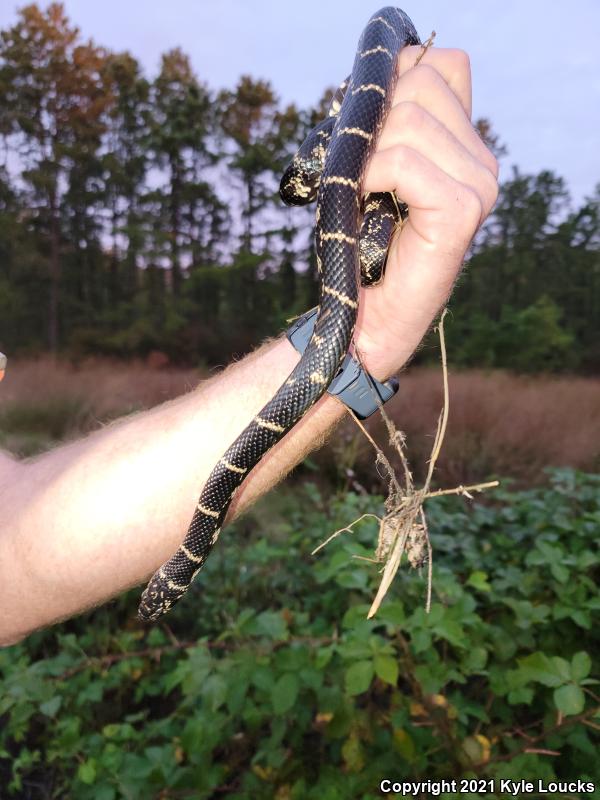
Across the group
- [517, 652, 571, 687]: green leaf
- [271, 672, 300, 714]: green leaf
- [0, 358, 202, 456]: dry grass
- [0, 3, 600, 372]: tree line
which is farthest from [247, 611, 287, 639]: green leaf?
[0, 3, 600, 372]: tree line

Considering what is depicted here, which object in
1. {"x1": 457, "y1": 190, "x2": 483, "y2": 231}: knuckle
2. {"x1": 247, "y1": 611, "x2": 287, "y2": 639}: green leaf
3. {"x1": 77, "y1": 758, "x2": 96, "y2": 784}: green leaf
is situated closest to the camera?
{"x1": 457, "y1": 190, "x2": 483, "y2": 231}: knuckle

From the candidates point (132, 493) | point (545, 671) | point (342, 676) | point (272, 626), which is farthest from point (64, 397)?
point (545, 671)

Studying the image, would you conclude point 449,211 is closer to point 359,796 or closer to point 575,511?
point 359,796

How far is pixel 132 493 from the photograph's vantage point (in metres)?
1.95

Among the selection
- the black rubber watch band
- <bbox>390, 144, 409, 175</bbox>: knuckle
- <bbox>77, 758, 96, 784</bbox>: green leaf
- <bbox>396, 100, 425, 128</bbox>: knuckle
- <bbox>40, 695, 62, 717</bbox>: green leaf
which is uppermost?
<bbox>396, 100, 425, 128</bbox>: knuckle

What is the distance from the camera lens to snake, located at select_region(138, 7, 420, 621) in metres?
1.77

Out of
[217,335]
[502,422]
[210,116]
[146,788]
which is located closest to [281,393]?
[146,788]

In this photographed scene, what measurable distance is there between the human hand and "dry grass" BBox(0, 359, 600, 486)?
16.9 feet

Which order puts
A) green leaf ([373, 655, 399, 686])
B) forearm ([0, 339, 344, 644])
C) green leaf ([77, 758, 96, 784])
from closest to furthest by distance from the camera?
forearm ([0, 339, 344, 644]) < green leaf ([373, 655, 399, 686]) < green leaf ([77, 758, 96, 784])

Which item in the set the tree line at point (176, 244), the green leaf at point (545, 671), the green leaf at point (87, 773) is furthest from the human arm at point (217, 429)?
the tree line at point (176, 244)

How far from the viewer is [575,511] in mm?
3973

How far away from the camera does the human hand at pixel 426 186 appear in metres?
1.60
